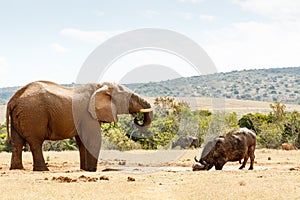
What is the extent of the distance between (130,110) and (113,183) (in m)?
6.23

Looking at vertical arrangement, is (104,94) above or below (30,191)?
above

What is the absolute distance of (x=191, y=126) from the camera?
43.8 meters

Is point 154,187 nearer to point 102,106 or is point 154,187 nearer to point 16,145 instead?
point 102,106

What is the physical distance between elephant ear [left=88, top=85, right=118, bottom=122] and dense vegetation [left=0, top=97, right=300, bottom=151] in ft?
32.7

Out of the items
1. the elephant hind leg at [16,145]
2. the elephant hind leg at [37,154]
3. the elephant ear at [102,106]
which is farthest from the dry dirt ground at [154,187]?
the elephant ear at [102,106]

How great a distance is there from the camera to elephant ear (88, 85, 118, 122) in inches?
728

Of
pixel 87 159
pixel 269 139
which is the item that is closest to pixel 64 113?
pixel 87 159

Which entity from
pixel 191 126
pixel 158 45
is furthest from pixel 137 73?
pixel 191 126

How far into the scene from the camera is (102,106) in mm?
18578

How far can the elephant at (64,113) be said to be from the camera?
17781mm

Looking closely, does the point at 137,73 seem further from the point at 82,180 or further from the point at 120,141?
the point at 120,141

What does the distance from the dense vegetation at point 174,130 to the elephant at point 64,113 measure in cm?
979

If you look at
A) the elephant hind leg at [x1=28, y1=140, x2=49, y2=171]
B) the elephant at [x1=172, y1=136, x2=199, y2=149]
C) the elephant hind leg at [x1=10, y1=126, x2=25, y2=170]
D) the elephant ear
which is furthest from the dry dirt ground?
the elephant at [x1=172, y1=136, x2=199, y2=149]

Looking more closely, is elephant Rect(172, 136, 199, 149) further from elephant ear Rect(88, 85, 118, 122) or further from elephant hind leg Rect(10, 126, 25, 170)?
elephant hind leg Rect(10, 126, 25, 170)
